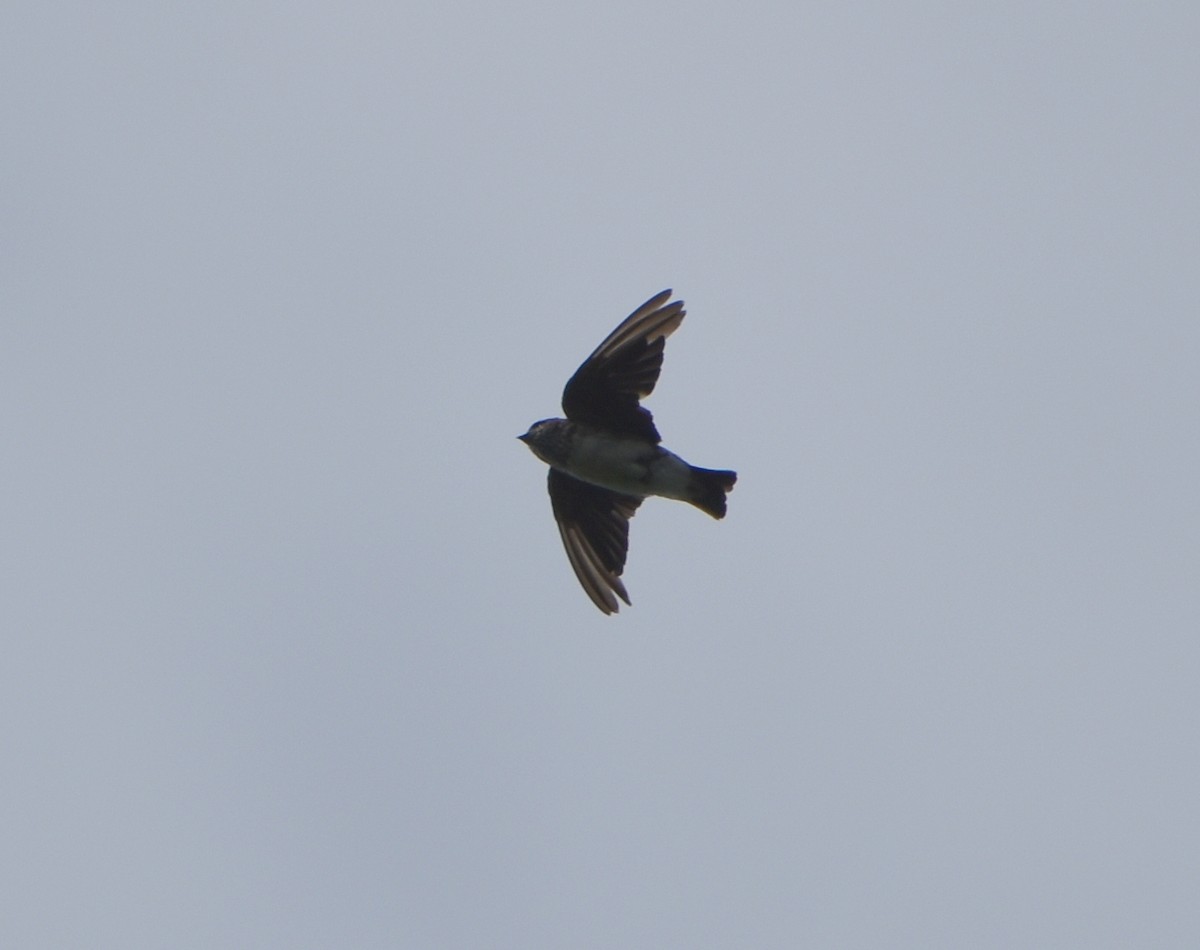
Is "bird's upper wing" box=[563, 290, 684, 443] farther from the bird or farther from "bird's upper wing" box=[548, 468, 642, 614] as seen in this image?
"bird's upper wing" box=[548, 468, 642, 614]

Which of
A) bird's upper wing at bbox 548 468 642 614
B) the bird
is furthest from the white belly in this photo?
bird's upper wing at bbox 548 468 642 614

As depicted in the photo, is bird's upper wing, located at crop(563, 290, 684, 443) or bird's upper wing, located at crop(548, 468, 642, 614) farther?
bird's upper wing, located at crop(548, 468, 642, 614)

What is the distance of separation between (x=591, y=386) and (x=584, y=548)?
56.5 inches

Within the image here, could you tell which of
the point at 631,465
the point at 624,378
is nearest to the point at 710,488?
the point at 631,465

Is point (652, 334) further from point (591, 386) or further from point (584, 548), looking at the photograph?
point (584, 548)

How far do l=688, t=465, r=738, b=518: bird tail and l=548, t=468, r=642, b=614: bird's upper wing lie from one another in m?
0.81

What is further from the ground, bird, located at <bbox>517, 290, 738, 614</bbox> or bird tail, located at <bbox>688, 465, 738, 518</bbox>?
bird, located at <bbox>517, 290, 738, 614</bbox>

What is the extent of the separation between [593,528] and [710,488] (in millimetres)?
1267

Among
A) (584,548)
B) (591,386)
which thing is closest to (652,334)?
(591,386)

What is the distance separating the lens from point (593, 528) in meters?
18.9

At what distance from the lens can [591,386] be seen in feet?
59.8

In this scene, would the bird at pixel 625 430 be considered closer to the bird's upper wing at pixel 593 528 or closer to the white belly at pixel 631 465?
the white belly at pixel 631 465

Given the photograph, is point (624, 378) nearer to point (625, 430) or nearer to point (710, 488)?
point (625, 430)

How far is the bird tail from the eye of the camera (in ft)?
59.3
